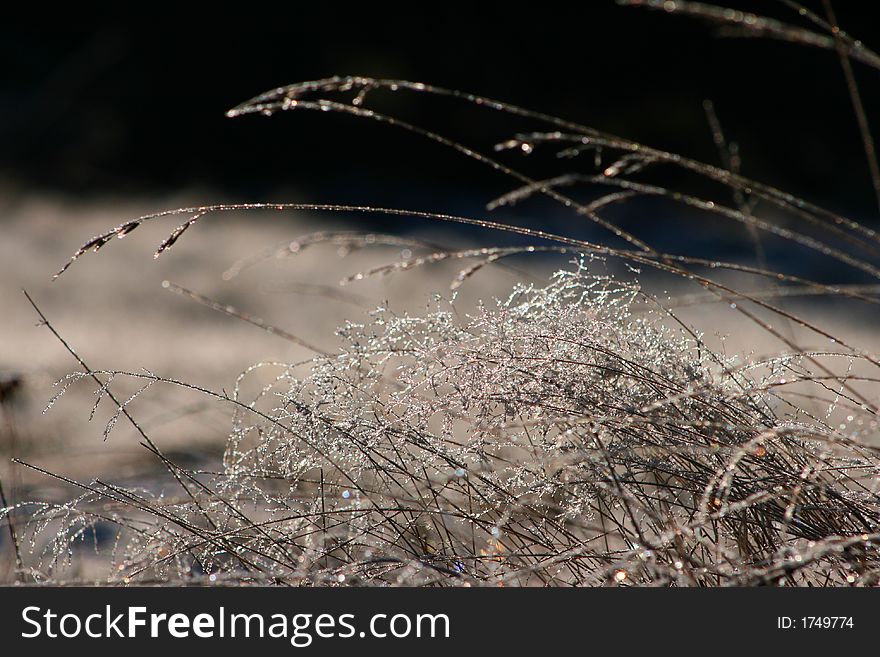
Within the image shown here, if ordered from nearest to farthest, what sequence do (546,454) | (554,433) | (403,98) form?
(546,454), (554,433), (403,98)

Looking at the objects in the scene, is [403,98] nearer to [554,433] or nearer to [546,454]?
[554,433]

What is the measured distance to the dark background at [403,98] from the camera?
7.32 metres

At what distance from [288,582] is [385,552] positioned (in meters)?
0.13

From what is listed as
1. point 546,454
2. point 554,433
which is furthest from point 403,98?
point 546,454

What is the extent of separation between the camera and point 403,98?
7.54 metres

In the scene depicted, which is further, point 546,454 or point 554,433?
point 554,433

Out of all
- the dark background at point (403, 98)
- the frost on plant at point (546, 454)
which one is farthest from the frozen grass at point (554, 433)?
the dark background at point (403, 98)

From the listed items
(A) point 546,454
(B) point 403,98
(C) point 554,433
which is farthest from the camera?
(B) point 403,98

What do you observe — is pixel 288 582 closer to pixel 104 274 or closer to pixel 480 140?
pixel 104 274

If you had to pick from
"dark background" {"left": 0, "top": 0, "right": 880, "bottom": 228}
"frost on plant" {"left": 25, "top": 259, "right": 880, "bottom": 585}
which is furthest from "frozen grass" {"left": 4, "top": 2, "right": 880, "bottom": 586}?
"dark background" {"left": 0, "top": 0, "right": 880, "bottom": 228}

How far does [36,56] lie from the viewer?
954 centimetres

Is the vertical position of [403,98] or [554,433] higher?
[403,98]

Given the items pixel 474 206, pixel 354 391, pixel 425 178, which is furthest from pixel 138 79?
pixel 354 391

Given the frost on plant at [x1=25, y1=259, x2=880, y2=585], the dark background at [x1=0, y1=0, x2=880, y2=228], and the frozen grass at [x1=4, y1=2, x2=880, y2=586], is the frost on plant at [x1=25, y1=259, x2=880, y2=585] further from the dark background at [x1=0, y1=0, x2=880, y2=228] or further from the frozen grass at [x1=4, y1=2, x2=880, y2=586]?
the dark background at [x1=0, y1=0, x2=880, y2=228]
